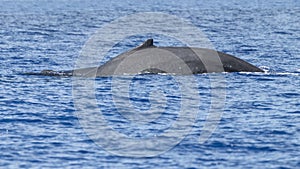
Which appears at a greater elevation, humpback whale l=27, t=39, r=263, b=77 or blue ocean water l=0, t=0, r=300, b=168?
humpback whale l=27, t=39, r=263, b=77

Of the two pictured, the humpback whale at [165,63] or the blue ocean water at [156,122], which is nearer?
the blue ocean water at [156,122]

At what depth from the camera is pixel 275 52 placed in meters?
34.9

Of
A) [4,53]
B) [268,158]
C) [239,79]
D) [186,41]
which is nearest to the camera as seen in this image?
[268,158]

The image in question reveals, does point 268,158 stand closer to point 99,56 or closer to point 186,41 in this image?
point 99,56

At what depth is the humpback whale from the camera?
25516 mm

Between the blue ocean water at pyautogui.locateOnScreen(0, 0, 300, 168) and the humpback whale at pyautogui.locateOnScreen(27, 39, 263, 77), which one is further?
the humpback whale at pyautogui.locateOnScreen(27, 39, 263, 77)

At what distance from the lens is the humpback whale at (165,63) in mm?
25516

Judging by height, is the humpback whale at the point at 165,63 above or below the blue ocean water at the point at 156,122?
above

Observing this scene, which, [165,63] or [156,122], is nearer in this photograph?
[156,122]

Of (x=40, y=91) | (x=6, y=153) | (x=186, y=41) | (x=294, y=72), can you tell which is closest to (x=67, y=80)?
(x=40, y=91)

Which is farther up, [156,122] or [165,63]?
[165,63]

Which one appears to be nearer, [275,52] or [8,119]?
[8,119]

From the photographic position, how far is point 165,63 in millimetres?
25625

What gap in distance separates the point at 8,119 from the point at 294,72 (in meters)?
11.0
